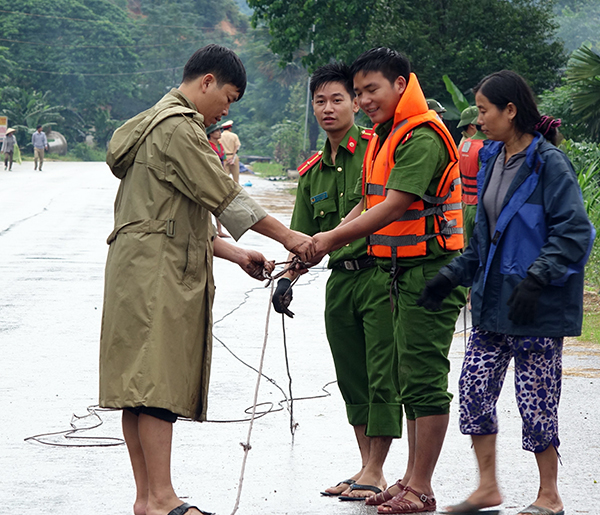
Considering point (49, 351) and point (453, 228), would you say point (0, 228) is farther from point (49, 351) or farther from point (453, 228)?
point (453, 228)

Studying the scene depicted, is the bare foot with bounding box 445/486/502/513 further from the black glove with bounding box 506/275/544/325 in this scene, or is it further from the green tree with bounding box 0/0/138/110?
the green tree with bounding box 0/0/138/110

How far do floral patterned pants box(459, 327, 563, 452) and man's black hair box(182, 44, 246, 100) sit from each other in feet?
4.96

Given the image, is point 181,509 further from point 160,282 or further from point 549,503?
point 549,503

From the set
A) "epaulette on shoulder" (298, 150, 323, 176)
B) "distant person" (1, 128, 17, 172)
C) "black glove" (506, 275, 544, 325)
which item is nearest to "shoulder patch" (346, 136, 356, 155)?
"epaulette on shoulder" (298, 150, 323, 176)

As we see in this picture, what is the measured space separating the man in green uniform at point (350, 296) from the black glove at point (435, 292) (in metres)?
0.43

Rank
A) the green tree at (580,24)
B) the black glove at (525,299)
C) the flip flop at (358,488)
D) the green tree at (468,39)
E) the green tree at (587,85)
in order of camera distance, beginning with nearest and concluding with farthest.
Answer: the black glove at (525,299) < the flip flop at (358,488) < the green tree at (587,85) < the green tree at (468,39) < the green tree at (580,24)

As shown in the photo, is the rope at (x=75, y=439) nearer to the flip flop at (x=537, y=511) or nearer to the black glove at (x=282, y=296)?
the black glove at (x=282, y=296)

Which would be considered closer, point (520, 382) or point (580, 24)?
point (520, 382)

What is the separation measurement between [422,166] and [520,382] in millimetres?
1005

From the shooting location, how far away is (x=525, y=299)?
3768 mm

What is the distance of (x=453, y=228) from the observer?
4.24 metres

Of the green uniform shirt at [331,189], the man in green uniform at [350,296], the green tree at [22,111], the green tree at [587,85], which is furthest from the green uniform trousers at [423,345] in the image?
the green tree at [22,111]

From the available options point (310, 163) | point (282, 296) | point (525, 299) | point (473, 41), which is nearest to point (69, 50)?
point (473, 41)

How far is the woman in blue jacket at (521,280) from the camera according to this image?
383 cm
